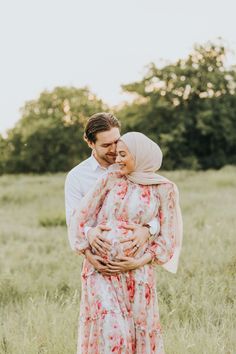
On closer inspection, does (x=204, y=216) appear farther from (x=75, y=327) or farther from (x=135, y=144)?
(x=135, y=144)

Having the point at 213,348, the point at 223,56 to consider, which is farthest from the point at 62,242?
the point at 223,56

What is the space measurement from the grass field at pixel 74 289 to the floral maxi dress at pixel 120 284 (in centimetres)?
84

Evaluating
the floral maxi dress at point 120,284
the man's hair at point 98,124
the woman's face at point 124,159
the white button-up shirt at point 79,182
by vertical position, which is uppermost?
the man's hair at point 98,124

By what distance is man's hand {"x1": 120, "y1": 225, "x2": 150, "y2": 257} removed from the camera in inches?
128

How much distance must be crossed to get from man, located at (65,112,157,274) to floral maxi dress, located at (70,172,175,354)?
5 centimetres

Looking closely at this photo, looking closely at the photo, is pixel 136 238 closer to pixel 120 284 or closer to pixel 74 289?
pixel 120 284

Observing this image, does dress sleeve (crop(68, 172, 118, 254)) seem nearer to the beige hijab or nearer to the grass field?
the beige hijab

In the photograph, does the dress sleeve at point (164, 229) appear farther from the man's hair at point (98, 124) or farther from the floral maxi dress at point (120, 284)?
the man's hair at point (98, 124)

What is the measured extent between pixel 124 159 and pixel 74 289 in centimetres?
322

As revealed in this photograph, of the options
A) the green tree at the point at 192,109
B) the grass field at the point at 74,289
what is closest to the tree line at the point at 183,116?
the green tree at the point at 192,109

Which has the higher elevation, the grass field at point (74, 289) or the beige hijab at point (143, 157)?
the beige hijab at point (143, 157)

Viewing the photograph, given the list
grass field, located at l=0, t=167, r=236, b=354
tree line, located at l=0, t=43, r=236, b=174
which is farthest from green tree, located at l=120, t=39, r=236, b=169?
grass field, located at l=0, t=167, r=236, b=354

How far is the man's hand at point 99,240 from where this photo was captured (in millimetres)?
3254

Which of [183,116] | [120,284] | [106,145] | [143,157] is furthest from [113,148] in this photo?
[183,116]
